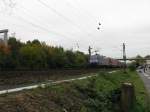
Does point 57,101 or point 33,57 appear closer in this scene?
point 57,101

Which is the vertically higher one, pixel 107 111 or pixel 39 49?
pixel 39 49

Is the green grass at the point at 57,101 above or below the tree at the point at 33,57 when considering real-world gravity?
below

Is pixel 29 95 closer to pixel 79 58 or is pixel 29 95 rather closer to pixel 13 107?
pixel 13 107

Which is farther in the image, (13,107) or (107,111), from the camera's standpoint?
(107,111)

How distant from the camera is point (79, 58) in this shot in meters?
106

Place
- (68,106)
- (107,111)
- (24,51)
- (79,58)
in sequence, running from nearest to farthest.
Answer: (68,106)
(107,111)
(24,51)
(79,58)

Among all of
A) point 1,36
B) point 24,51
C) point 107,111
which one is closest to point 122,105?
point 107,111

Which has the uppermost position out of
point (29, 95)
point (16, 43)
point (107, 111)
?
point (16, 43)

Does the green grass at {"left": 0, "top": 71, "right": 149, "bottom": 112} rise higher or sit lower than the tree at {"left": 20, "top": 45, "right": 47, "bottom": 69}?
lower

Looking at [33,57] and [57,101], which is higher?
[33,57]

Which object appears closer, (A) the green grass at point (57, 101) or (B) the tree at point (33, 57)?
(A) the green grass at point (57, 101)

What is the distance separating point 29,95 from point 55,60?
7203cm

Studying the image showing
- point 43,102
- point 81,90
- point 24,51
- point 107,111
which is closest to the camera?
point 43,102

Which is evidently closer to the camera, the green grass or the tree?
the green grass
